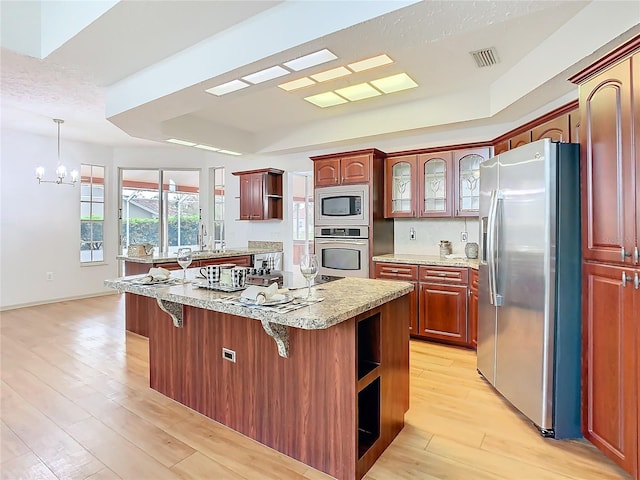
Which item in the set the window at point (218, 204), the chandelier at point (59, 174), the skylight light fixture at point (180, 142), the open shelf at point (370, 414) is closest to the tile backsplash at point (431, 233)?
the open shelf at point (370, 414)

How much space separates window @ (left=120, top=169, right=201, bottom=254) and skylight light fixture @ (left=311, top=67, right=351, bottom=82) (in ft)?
14.5

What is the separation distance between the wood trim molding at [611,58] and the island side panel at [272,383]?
194 cm

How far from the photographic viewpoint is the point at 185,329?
255 cm

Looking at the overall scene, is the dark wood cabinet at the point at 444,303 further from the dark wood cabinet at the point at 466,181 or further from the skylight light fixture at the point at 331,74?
the skylight light fixture at the point at 331,74

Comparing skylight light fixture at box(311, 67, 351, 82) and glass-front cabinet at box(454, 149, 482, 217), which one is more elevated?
skylight light fixture at box(311, 67, 351, 82)

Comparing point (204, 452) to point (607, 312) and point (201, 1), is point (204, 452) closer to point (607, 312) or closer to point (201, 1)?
point (607, 312)

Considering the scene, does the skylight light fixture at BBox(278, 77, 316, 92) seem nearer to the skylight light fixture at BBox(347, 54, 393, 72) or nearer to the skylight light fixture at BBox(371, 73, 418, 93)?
the skylight light fixture at BBox(347, 54, 393, 72)

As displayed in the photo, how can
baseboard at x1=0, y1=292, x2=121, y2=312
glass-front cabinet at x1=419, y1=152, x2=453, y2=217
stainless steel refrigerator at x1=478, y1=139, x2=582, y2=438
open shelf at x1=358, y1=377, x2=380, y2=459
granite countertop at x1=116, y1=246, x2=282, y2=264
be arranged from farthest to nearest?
baseboard at x1=0, y1=292, x2=121, y2=312 < granite countertop at x1=116, y1=246, x2=282, y2=264 < glass-front cabinet at x1=419, y1=152, x2=453, y2=217 < stainless steel refrigerator at x1=478, y1=139, x2=582, y2=438 < open shelf at x1=358, y1=377, x2=380, y2=459

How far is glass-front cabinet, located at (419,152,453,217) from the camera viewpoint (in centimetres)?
418

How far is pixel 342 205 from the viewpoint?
15.0ft

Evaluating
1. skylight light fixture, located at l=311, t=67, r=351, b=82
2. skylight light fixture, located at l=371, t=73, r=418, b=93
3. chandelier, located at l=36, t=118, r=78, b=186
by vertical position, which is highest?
skylight light fixture, located at l=371, t=73, r=418, b=93

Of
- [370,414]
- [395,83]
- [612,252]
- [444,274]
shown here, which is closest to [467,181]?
[444,274]

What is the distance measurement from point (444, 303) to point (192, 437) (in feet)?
9.09

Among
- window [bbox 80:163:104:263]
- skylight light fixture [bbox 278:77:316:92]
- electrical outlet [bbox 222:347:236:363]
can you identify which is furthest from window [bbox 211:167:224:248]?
electrical outlet [bbox 222:347:236:363]
